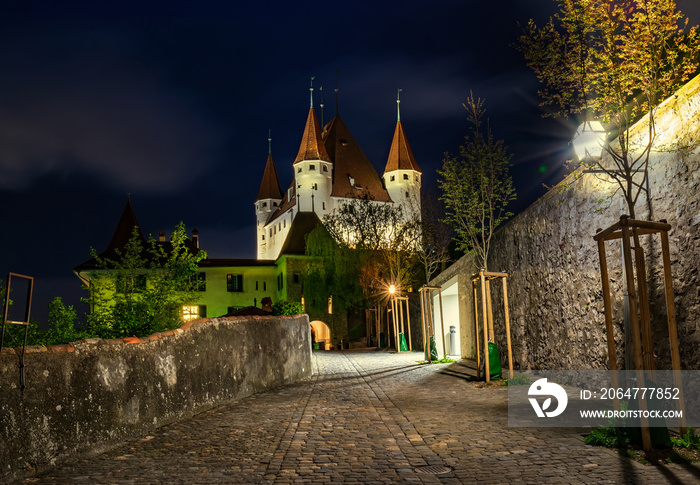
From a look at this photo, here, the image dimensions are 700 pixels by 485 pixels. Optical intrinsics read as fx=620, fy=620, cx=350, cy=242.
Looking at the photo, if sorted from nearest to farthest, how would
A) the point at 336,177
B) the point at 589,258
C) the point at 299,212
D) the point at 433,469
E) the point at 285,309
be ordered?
the point at 433,469 → the point at 589,258 → the point at 285,309 → the point at 299,212 → the point at 336,177

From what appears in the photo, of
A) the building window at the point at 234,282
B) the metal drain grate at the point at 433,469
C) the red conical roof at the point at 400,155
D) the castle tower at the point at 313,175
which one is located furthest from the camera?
the red conical roof at the point at 400,155

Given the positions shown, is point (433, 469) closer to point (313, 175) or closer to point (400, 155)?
point (313, 175)

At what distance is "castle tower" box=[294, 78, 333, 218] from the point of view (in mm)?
68550

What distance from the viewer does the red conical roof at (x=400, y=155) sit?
7400 centimetres

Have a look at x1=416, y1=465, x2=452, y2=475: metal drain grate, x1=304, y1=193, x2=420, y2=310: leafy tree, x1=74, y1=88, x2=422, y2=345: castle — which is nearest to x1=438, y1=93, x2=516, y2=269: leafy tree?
x1=416, y1=465, x2=452, y2=475: metal drain grate

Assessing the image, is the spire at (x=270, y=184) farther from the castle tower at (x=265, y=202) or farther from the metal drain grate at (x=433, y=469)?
the metal drain grate at (x=433, y=469)

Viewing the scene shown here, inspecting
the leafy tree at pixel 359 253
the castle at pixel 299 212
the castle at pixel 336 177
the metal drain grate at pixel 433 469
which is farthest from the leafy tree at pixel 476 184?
the castle at pixel 336 177

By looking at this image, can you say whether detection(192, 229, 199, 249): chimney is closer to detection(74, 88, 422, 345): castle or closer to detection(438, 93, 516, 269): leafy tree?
detection(74, 88, 422, 345): castle

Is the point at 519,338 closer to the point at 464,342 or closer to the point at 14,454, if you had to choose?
the point at 464,342

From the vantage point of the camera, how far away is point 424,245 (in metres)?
40.6

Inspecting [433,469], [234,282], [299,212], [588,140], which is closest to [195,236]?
[299,212]

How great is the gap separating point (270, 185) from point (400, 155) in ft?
69.2

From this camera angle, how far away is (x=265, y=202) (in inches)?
3351

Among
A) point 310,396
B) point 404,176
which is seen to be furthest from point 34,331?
point 404,176
